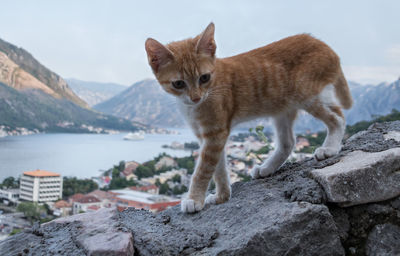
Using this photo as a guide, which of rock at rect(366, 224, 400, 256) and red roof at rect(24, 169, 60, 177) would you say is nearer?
rock at rect(366, 224, 400, 256)

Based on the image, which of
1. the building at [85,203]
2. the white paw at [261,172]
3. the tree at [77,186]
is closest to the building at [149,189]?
the tree at [77,186]

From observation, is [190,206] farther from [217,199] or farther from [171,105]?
[171,105]

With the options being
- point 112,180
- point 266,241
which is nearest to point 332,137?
point 266,241

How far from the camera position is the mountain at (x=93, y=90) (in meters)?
10.3

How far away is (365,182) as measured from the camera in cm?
139

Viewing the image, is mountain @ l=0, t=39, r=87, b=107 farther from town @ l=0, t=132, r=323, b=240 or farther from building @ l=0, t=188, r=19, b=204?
building @ l=0, t=188, r=19, b=204

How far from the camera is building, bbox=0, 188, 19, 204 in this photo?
4695 millimetres

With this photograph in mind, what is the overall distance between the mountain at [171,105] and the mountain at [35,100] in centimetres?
114

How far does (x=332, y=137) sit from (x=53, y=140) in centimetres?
591

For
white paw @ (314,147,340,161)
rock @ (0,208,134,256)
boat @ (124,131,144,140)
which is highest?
boat @ (124,131,144,140)

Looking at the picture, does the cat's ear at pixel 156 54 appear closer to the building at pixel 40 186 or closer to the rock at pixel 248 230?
the rock at pixel 248 230

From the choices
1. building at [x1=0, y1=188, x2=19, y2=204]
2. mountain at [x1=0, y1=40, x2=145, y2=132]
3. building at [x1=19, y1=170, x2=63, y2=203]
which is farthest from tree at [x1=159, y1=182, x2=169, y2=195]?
mountain at [x1=0, y1=40, x2=145, y2=132]

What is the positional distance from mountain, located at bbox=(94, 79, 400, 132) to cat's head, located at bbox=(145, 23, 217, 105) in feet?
0.39

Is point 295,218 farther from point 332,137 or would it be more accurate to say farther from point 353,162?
point 332,137
